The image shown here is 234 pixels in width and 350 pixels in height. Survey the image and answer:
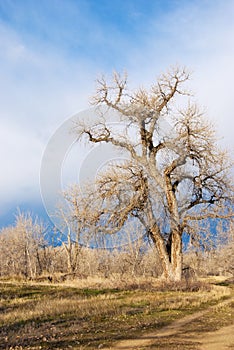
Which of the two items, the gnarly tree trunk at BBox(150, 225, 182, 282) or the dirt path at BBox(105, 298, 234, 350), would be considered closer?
the dirt path at BBox(105, 298, 234, 350)

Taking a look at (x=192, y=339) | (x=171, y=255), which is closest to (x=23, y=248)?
(x=171, y=255)

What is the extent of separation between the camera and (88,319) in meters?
11.1

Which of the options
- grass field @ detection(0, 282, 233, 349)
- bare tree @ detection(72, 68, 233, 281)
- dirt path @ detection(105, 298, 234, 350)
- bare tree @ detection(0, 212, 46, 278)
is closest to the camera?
dirt path @ detection(105, 298, 234, 350)

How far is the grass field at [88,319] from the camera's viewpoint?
8.45m

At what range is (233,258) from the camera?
45.7 m

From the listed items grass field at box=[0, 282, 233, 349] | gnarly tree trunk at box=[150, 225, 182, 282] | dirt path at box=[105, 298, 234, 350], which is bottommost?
dirt path at box=[105, 298, 234, 350]

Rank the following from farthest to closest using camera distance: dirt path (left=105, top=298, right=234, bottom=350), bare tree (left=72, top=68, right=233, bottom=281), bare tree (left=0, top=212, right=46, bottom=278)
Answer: bare tree (left=0, top=212, right=46, bottom=278) < bare tree (left=72, top=68, right=233, bottom=281) < dirt path (left=105, top=298, right=234, bottom=350)

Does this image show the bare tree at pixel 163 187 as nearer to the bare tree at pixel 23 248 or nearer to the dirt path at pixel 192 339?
the dirt path at pixel 192 339

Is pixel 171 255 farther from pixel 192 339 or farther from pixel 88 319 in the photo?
pixel 192 339

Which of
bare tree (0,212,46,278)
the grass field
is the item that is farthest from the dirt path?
bare tree (0,212,46,278)

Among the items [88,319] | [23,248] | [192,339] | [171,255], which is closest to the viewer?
[192,339]

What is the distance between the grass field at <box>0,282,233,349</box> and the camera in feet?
27.7

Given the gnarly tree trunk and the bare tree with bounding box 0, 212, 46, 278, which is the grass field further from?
the bare tree with bounding box 0, 212, 46, 278

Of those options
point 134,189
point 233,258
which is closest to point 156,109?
point 134,189
